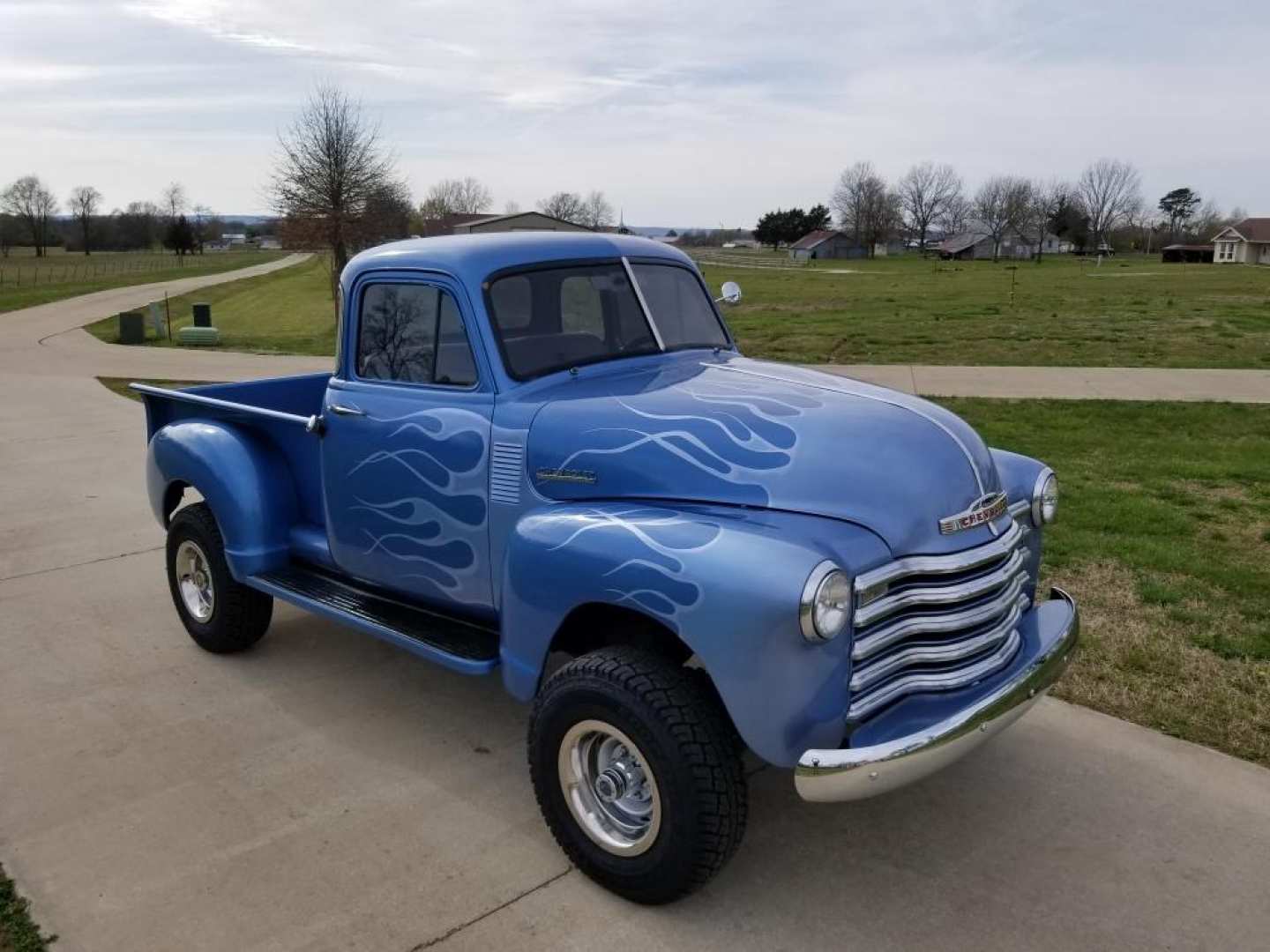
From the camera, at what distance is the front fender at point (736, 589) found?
8.86 ft

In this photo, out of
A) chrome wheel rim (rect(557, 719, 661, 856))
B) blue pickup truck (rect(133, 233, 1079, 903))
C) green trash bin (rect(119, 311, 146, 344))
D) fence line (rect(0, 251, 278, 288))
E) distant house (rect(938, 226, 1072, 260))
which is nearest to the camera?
blue pickup truck (rect(133, 233, 1079, 903))

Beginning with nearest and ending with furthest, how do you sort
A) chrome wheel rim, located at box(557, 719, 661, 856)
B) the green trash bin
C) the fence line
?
1. chrome wheel rim, located at box(557, 719, 661, 856)
2. the green trash bin
3. the fence line

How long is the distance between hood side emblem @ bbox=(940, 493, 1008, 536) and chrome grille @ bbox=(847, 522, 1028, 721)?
0.08m

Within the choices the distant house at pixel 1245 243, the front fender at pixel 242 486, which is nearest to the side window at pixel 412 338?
the front fender at pixel 242 486

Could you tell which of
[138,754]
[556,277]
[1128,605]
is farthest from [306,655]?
[1128,605]

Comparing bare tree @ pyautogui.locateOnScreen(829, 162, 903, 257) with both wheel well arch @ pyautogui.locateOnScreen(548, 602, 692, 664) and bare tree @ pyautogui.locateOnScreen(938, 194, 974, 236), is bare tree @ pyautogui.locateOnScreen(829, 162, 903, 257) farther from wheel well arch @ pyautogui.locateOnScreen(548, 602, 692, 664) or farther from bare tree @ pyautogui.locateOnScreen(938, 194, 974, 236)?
wheel well arch @ pyautogui.locateOnScreen(548, 602, 692, 664)

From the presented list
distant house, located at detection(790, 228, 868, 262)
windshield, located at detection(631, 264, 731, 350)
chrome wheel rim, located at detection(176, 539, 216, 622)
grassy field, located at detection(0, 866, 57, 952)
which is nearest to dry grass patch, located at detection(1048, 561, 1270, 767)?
windshield, located at detection(631, 264, 731, 350)

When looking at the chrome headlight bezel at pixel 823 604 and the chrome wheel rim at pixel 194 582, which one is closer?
the chrome headlight bezel at pixel 823 604

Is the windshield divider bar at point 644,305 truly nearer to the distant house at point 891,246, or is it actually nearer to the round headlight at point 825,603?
the round headlight at point 825,603

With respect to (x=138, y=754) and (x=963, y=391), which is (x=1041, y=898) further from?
(x=963, y=391)

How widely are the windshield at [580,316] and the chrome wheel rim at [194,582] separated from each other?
7.05 feet

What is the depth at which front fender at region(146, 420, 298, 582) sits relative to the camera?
4.58 metres

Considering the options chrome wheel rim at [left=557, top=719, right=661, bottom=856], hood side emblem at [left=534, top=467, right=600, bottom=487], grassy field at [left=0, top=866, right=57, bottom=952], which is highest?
Result: hood side emblem at [left=534, top=467, right=600, bottom=487]

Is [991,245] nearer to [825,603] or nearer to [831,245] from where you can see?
[831,245]
